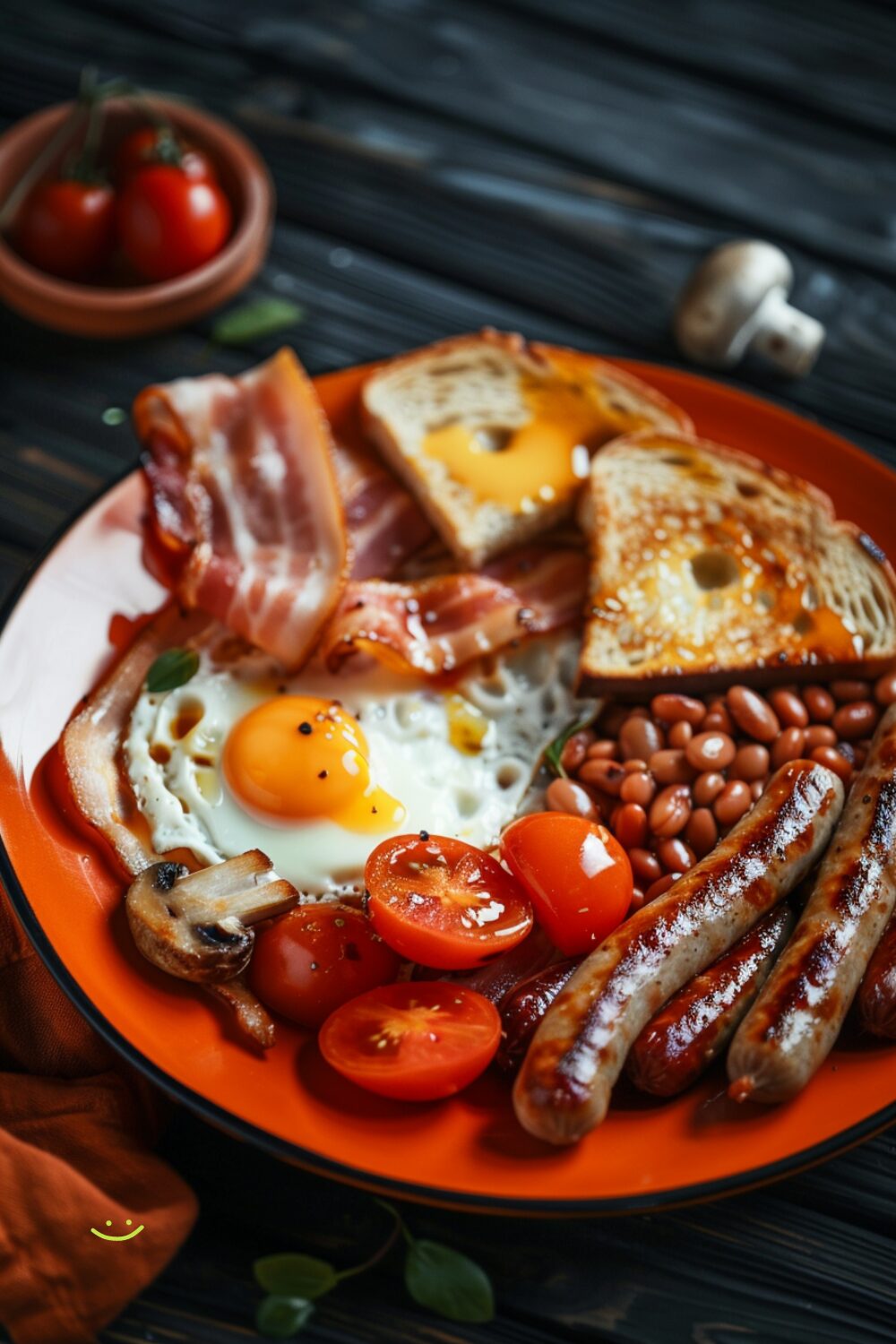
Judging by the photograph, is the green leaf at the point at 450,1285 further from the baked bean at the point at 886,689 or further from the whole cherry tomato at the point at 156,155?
the whole cherry tomato at the point at 156,155

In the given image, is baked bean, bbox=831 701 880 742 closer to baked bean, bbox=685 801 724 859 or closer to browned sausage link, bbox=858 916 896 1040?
baked bean, bbox=685 801 724 859

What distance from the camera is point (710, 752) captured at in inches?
103

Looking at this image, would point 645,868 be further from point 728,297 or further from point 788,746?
point 728,297

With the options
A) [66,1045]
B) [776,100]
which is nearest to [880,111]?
[776,100]

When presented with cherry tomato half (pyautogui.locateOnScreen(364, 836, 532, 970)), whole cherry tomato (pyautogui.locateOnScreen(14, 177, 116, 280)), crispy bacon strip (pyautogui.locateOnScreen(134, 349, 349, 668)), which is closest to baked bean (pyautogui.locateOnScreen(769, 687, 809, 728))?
cherry tomato half (pyautogui.locateOnScreen(364, 836, 532, 970))

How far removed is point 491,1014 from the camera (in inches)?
86.0

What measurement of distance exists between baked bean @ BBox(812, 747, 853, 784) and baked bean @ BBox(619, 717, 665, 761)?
32 centimetres

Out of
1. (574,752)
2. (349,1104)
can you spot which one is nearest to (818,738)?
(574,752)

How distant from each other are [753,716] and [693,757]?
17 centimetres

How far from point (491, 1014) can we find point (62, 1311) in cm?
84

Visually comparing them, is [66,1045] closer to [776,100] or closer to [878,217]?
[878,217]

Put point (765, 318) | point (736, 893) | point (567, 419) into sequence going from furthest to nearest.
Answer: point (765, 318), point (567, 419), point (736, 893)

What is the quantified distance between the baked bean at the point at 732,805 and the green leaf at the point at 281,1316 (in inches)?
46.5

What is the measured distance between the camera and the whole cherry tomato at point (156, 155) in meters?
3.52
